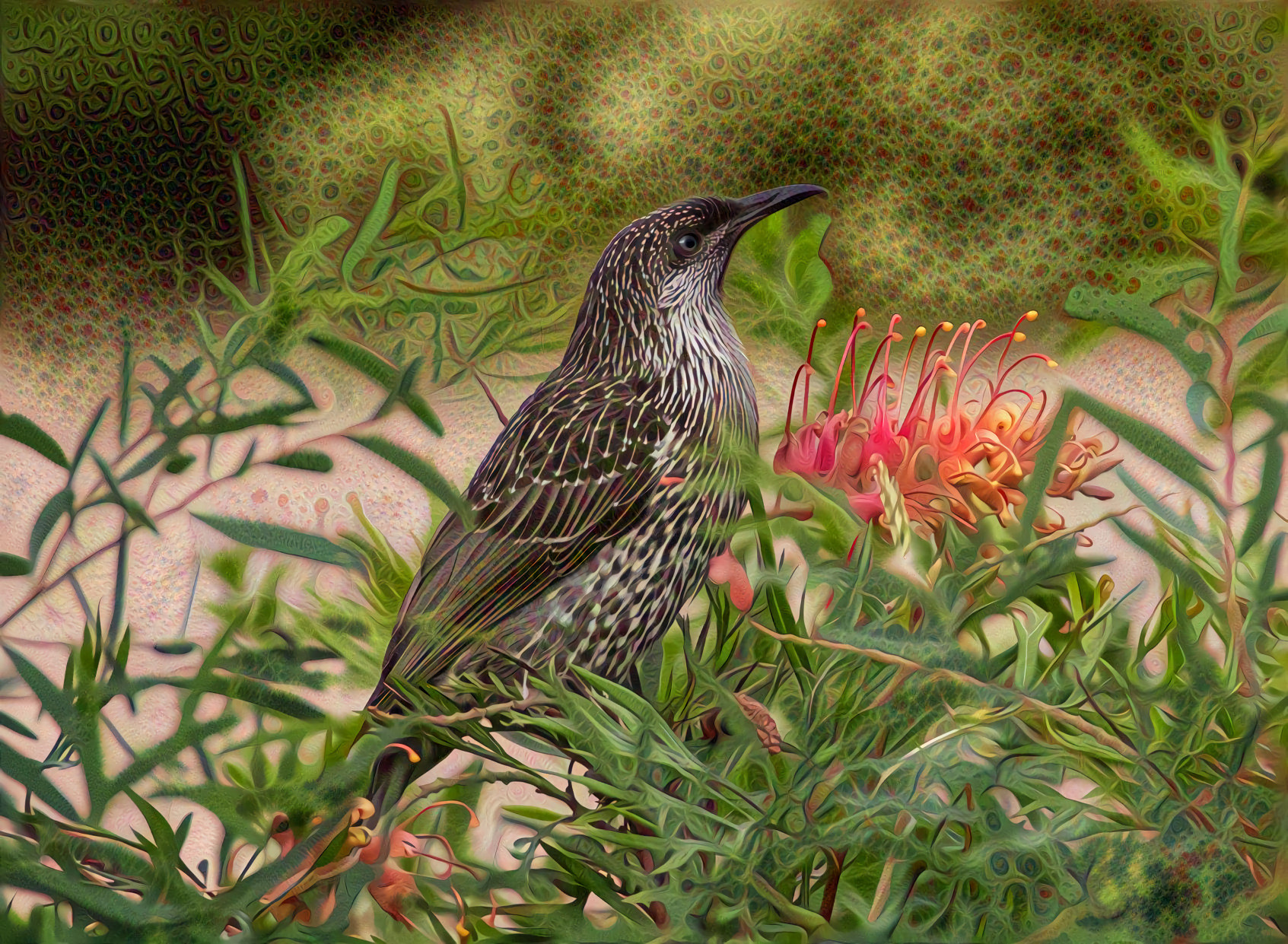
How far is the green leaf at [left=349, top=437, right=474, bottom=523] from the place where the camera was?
125cm

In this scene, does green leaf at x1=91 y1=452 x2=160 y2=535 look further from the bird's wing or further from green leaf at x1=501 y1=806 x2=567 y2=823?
green leaf at x1=501 y1=806 x2=567 y2=823

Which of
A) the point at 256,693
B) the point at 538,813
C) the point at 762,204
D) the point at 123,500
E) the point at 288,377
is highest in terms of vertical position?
the point at 762,204

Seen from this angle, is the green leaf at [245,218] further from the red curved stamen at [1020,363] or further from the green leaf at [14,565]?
the red curved stamen at [1020,363]

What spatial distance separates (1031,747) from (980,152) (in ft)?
2.40

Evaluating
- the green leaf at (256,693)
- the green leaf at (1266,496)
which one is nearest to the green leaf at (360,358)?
the green leaf at (256,693)

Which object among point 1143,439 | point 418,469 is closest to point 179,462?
point 418,469

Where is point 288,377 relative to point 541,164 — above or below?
below

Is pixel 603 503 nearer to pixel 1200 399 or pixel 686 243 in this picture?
pixel 686 243

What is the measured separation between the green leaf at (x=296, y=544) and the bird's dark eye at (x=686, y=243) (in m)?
0.53

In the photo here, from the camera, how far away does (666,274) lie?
1241 millimetres

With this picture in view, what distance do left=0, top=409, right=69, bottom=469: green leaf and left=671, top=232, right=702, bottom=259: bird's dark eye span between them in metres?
0.80

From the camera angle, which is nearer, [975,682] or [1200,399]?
[975,682]

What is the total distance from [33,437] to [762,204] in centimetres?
94

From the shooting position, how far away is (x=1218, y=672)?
1.21 meters
